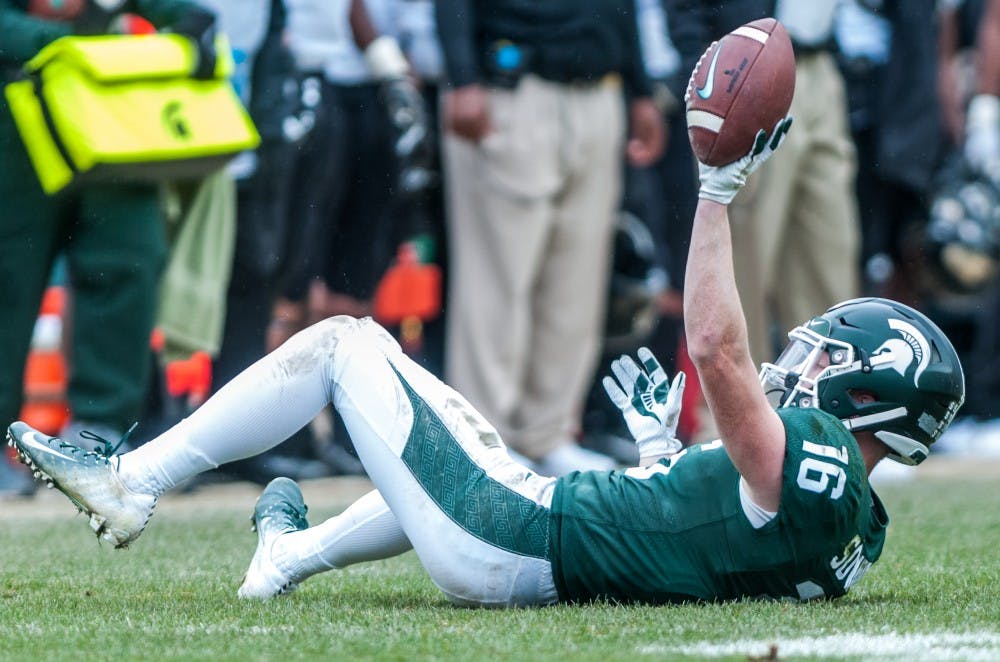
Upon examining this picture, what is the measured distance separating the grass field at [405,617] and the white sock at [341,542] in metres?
0.09

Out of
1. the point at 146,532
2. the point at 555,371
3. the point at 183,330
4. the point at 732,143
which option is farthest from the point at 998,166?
the point at 732,143

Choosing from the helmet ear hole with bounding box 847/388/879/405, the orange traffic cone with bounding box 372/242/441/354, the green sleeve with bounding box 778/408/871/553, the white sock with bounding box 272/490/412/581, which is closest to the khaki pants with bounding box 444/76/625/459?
the orange traffic cone with bounding box 372/242/441/354

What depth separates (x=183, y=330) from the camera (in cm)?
683

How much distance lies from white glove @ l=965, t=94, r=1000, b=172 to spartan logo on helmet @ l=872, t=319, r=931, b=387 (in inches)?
217

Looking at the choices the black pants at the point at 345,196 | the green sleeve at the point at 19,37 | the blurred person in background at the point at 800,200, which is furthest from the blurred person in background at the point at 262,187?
the blurred person in background at the point at 800,200

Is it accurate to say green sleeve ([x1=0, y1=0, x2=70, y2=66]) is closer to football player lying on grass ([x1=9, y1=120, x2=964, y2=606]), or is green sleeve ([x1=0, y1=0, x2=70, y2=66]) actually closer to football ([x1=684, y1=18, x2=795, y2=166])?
football player lying on grass ([x1=9, y1=120, x2=964, y2=606])

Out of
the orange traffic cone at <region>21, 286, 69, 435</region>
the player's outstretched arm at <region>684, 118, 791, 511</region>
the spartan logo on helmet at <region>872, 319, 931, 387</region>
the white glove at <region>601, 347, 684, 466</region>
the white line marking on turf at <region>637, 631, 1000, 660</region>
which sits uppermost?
the player's outstretched arm at <region>684, 118, 791, 511</region>

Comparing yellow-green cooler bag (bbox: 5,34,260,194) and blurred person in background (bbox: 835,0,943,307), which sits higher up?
yellow-green cooler bag (bbox: 5,34,260,194)

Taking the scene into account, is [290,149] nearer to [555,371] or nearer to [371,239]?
[371,239]

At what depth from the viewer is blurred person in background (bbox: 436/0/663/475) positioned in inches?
293

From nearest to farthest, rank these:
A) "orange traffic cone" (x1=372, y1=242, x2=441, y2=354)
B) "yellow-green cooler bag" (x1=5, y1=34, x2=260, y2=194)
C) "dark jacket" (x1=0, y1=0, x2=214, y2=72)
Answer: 1. "yellow-green cooler bag" (x1=5, y1=34, x2=260, y2=194)
2. "dark jacket" (x1=0, y1=0, x2=214, y2=72)
3. "orange traffic cone" (x1=372, y1=242, x2=441, y2=354)

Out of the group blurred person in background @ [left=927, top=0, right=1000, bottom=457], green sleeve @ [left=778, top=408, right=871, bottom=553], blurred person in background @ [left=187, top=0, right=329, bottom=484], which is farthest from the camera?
blurred person in background @ [left=927, top=0, right=1000, bottom=457]

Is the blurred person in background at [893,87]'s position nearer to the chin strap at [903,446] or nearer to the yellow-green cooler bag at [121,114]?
the yellow-green cooler bag at [121,114]

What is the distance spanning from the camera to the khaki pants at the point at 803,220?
798 cm
